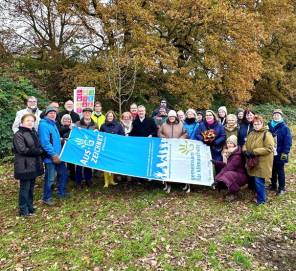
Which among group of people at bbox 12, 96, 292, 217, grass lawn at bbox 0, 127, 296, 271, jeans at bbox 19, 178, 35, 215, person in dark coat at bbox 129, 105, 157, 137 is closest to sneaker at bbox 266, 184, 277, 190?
group of people at bbox 12, 96, 292, 217

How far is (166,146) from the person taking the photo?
271 inches

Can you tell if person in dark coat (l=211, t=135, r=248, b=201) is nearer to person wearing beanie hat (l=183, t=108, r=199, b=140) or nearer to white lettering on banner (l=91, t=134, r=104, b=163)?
person wearing beanie hat (l=183, t=108, r=199, b=140)

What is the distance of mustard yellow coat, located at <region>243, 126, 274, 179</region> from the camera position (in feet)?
18.5

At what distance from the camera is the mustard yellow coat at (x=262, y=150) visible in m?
5.63

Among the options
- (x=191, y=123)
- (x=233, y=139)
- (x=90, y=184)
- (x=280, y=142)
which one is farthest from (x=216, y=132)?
(x=90, y=184)

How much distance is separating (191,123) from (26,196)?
4.75 m

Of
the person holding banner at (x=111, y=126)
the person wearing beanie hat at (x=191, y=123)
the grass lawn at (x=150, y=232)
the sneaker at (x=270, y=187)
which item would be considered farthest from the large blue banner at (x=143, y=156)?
the sneaker at (x=270, y=187)

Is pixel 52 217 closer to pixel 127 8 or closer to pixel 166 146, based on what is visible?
pixel 166 146

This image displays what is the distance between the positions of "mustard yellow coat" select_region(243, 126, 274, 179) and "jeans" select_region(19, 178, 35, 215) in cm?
509

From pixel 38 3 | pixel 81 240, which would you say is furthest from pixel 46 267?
pixel 38 3

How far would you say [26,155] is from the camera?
5191 mm

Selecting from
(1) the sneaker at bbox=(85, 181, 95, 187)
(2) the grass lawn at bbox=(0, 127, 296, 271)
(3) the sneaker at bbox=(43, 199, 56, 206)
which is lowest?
(2) the grass lawn at bbox=(0, 127, 296, 271)

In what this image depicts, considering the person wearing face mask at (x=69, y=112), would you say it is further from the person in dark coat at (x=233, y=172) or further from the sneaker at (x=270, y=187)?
the sneaker at (x=270, y=187)

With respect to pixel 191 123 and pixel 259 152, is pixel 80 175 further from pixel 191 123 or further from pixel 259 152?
pixel 259 152
